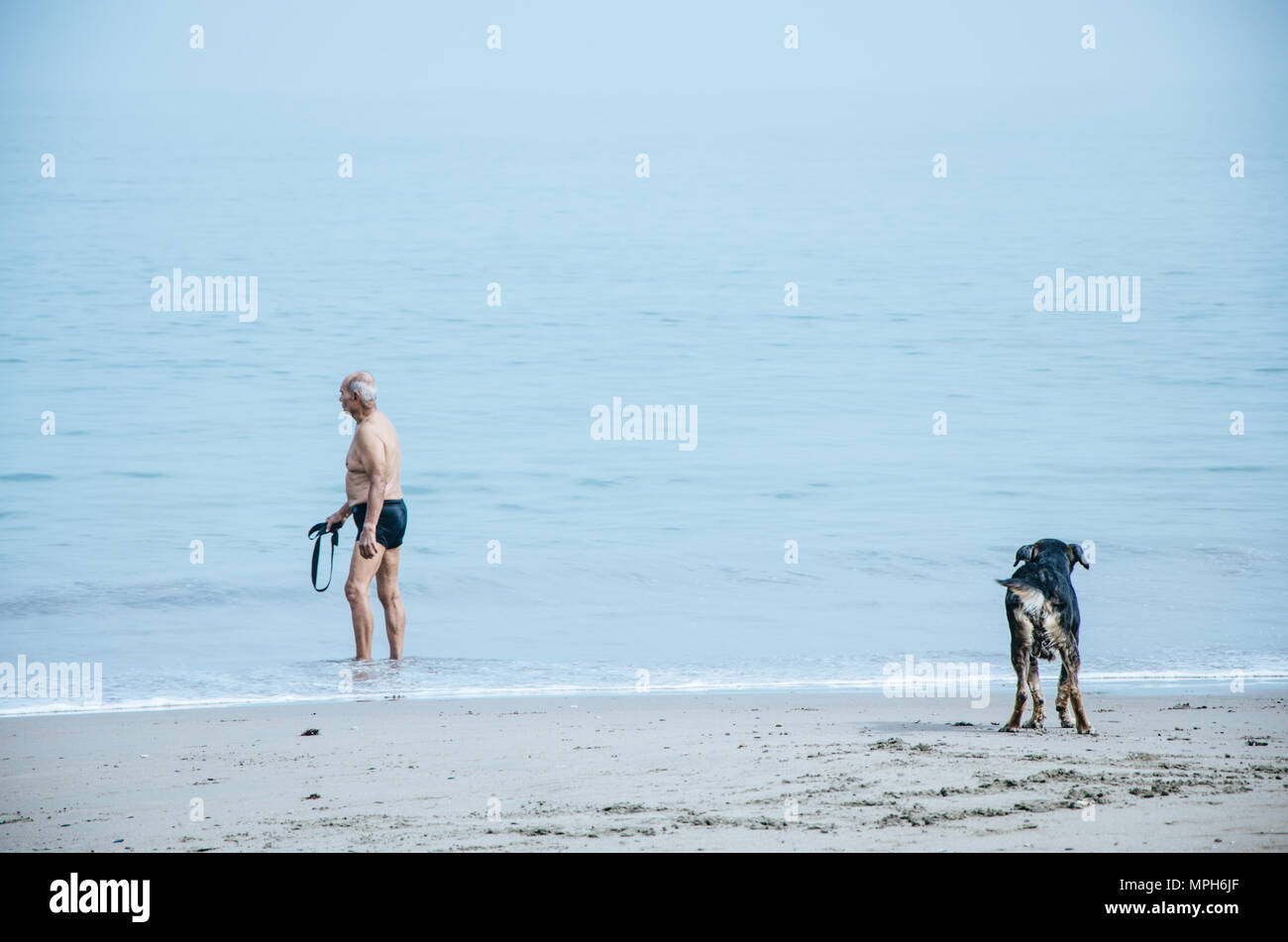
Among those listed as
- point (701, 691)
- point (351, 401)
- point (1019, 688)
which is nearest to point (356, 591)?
point (351, 401)

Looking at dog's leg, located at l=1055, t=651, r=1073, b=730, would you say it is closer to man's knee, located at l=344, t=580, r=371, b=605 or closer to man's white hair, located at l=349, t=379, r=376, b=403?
man's knee, located at l=344, t=580, r=371, b=605

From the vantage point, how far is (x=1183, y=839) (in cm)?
466

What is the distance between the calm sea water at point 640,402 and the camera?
32.2 feet

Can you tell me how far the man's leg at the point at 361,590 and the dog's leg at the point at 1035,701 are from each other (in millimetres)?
3914

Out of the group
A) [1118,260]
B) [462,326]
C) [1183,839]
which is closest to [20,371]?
[462,326]

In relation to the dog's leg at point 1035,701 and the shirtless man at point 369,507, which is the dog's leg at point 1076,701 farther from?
the shirtless man at point 369,507

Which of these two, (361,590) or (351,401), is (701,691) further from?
(351,401)

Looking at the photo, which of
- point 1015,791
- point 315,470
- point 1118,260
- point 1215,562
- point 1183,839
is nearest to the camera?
point 1183,839

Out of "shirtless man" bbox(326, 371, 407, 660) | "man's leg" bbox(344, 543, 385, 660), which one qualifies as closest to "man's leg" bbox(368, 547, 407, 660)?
"shirtless man" bbox(326, 371, 407, 660)

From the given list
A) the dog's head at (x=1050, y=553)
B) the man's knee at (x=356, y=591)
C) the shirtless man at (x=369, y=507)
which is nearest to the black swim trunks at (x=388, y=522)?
the shirtless man at (x=369, y=507)

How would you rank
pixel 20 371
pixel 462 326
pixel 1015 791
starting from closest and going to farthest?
pixel 1015 791 < pixel 20 371 < pixel 462 326

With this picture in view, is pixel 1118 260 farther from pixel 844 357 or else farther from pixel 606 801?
pixel 606 801

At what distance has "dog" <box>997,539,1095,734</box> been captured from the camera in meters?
6.14
